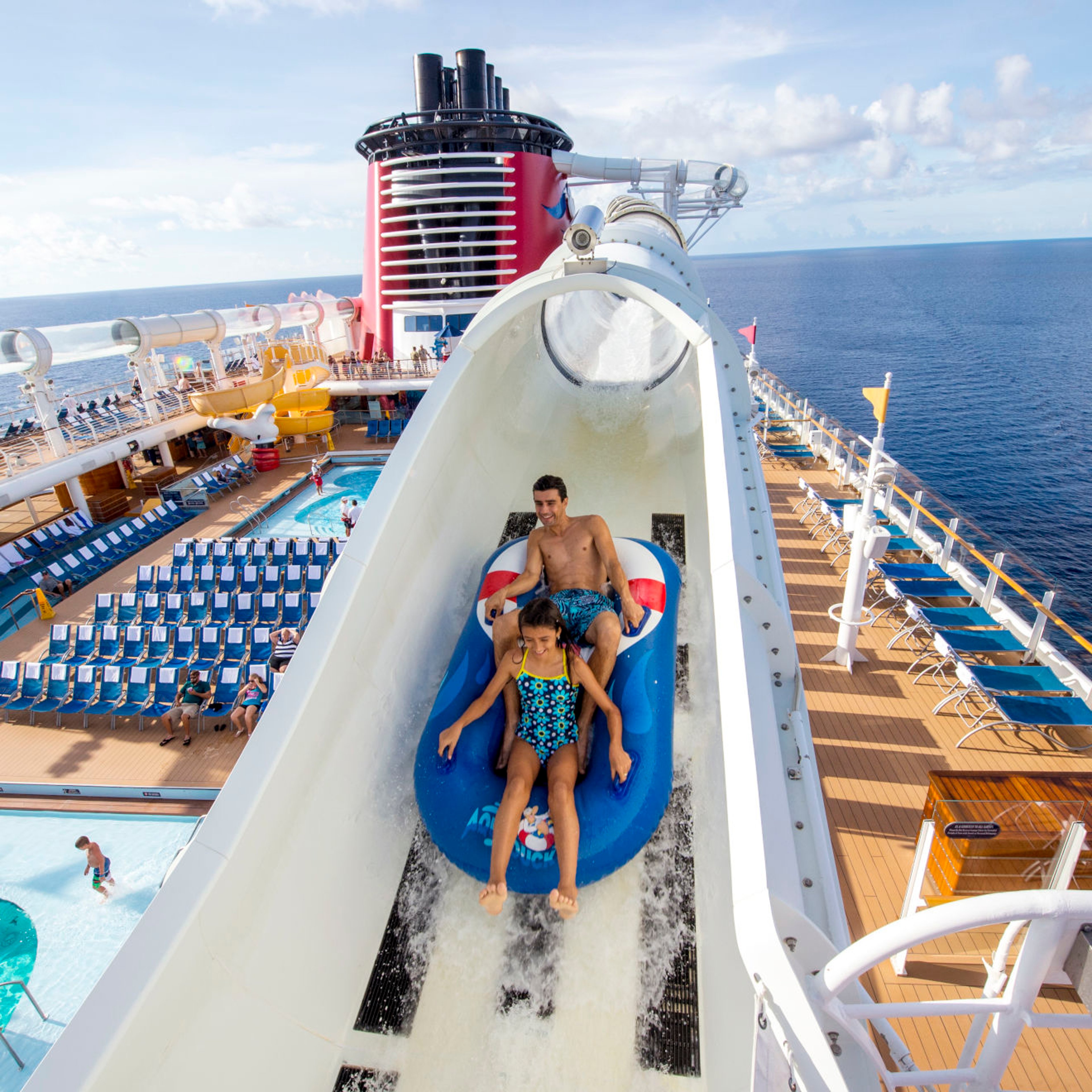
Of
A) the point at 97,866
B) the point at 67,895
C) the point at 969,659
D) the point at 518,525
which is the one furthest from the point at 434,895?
the point at 969,659

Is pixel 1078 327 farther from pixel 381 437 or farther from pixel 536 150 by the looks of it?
pixel 381 437

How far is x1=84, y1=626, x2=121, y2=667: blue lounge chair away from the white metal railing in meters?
7.64


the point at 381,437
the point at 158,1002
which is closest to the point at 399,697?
the point at 158,1002

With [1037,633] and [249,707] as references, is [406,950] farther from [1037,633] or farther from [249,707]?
[1037,633]

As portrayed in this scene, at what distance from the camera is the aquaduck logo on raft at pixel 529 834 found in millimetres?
2414

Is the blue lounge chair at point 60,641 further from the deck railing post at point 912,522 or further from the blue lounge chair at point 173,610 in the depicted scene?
the deck railing post at point 912,522

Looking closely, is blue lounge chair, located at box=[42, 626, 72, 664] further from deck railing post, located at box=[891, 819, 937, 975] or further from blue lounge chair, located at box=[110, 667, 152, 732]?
deck railing post, located at box=[891, 819, 937, 975]

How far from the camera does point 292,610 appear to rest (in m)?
7.85

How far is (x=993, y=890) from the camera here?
340 cm

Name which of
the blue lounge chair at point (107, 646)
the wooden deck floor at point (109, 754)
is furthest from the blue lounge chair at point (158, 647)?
the wooden deck floor at point (109, 754)

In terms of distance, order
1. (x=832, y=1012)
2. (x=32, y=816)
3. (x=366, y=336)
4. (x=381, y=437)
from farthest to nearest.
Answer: (x=366, y=336) < (x=381, y=437) < (x=32, y=816) < (x=832, y=1012)

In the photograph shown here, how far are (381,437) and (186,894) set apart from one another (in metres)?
15.1

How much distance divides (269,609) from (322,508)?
5.05 meters

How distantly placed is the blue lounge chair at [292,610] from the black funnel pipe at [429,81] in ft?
47.0
